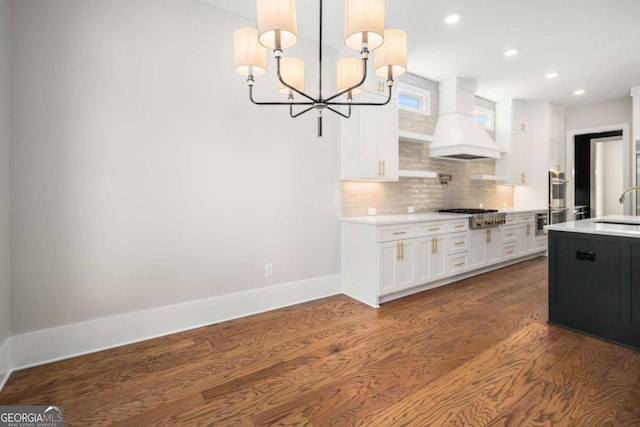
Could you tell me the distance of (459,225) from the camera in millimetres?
4016

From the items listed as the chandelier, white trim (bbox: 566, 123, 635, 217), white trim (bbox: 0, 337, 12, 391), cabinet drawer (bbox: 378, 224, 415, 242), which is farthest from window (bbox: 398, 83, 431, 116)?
white trim (bbox: 0, 337, 12, 391)

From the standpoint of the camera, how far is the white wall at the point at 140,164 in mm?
2143

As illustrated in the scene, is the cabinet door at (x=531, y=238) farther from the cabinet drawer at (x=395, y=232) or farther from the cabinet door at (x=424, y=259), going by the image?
the cabinet drawer at (x=395, y=232)

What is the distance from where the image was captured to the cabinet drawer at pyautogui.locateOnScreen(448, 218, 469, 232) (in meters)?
3.91

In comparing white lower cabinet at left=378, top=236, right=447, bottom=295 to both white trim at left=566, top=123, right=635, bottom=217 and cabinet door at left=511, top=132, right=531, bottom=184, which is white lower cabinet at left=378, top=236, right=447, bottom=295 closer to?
cabinet door at left=511, top=132, right=531, bottom=184

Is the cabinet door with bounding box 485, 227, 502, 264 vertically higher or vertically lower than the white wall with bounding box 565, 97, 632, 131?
lower

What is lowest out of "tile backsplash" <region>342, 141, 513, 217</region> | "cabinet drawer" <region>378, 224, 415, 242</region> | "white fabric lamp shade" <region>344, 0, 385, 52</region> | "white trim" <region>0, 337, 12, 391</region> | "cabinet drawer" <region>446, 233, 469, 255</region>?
"white trim" <region>0, 337, 12, 391</region>

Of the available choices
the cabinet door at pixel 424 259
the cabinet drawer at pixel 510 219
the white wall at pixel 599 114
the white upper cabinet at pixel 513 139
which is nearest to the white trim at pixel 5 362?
the cabinet door at pixel 424 259

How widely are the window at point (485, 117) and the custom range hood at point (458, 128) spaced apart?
909mm

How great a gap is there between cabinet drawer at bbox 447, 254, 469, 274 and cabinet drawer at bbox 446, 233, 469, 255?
77 mm

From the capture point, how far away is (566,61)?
13.1 ft

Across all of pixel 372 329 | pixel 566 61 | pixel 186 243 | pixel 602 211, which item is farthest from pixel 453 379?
pixel 602 211

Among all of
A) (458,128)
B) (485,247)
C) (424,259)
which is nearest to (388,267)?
(424,259)

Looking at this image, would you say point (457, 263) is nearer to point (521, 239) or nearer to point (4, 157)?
point (521, 239)
